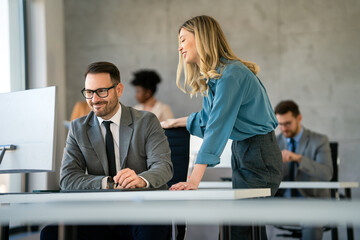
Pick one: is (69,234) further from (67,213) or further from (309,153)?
(309,153)

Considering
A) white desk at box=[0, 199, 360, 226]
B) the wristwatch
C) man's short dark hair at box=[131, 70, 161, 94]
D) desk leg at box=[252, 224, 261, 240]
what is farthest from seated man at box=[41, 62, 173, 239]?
man's short dark hair at box=[131, 70, 161, 94]

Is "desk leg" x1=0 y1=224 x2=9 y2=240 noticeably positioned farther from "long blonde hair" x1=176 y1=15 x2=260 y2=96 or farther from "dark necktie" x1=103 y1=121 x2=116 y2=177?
"long blonde hair" x1=176 y1=15 x2=260 y2=96

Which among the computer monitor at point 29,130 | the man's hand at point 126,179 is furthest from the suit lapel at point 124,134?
the computer monitor at point 29,130

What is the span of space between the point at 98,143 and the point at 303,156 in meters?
2.23

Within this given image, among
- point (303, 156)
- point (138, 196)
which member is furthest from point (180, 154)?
point (303, 156)

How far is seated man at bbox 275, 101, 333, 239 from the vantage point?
367 centimetres

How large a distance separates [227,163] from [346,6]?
2.77m

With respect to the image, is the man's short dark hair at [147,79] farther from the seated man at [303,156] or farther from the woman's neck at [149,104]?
the seated man at [303,156]

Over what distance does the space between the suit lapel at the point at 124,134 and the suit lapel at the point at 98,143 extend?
7 cm

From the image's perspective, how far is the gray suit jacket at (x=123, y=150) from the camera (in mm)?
1903

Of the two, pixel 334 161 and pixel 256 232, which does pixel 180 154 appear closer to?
pixel 256 232

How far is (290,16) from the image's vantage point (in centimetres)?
531

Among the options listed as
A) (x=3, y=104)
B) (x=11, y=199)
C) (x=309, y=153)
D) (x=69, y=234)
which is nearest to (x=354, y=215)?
(x=69, y=234)

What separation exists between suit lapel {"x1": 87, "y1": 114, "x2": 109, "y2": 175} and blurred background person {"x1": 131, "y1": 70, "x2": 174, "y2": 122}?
9.38 feet
